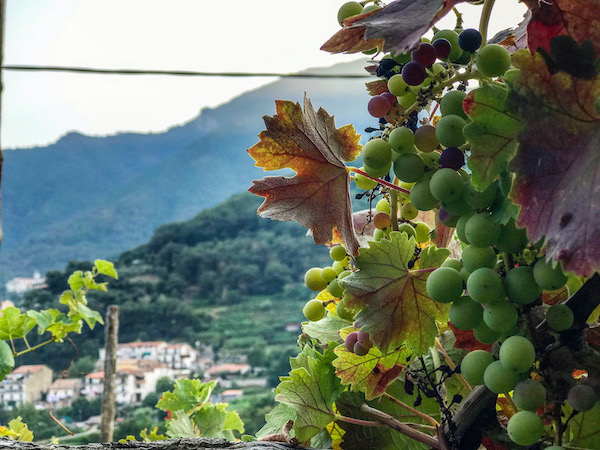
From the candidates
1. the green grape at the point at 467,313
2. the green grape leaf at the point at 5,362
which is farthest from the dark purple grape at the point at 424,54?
the green grape leaf at the point at 5,362

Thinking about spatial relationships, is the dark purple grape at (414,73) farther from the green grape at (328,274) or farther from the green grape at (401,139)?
the green grape at (328,274)

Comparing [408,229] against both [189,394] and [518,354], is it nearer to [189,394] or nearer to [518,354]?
[518,354]

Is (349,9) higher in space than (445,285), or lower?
higher

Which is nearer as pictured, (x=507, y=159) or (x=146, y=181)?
(x=507, y=159)

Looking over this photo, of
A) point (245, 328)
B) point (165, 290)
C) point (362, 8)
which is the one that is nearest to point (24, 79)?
point (165, 290)

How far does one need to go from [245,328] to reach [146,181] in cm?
359

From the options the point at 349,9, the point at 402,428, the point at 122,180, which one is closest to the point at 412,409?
the point at 402,428

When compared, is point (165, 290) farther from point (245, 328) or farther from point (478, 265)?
point (478, 265)

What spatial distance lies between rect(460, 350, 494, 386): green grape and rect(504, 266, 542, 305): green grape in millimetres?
33

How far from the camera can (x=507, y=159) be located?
203mm

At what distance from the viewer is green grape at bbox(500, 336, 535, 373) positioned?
0.22 meters

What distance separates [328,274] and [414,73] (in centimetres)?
15

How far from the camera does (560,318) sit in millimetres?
220

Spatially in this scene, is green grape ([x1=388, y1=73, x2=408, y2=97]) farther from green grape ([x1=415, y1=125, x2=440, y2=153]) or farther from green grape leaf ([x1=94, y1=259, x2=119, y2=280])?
green grape leaf ([x1=94, y1=259, x2=119, y2=280])
